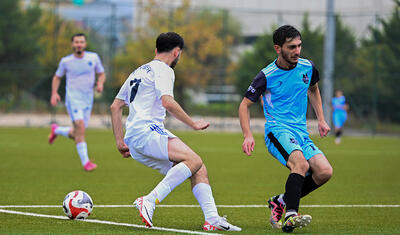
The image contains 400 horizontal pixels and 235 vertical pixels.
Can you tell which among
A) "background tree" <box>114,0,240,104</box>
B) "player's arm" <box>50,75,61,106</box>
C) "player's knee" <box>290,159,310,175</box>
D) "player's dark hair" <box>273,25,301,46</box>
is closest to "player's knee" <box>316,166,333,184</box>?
"player's knee" <box>290,159,310,175</box>

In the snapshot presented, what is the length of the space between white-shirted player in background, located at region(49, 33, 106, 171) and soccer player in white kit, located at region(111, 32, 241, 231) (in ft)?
20.1

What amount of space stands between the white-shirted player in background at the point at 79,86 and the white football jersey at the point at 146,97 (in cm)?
611

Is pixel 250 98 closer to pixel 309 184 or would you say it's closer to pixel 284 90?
pixel 284 90

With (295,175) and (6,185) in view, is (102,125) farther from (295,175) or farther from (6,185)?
(295,175)

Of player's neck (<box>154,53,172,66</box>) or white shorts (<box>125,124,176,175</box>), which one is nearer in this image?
white shorts (<box>125,124,176,175</box>)

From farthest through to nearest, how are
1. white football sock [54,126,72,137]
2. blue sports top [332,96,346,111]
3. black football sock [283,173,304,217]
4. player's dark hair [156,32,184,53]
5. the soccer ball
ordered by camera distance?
blue sports top [332,96,346,111]
white football sock [54,126,72,137]
the soccer ball
player's dark hair [156,32,184,53]
black football sock [283,173,304,217]

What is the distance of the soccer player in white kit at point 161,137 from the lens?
20.9ft

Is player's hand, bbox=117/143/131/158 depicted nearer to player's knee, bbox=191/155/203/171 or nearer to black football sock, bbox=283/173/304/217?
player's knee, bbox=191/155/203/171

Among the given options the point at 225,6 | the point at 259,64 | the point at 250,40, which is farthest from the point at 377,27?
the point at 225,6

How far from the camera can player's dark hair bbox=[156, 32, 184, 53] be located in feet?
21.3

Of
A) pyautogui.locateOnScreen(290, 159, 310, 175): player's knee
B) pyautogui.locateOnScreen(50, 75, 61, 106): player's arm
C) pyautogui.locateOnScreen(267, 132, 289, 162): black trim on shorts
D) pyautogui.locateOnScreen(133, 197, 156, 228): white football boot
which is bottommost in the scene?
pyautogui.locateOnScreen(50, 75, 61, 106): player's arm

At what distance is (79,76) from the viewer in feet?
42.2

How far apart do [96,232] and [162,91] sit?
4.53ft

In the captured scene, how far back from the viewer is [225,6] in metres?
47.5
